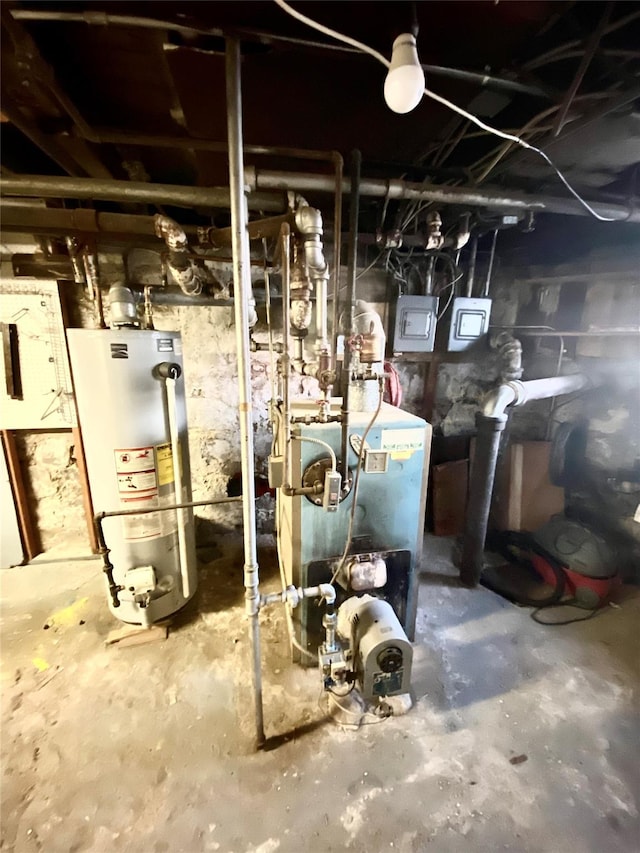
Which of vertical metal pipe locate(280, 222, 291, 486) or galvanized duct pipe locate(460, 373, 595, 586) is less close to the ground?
vertical metal pipe locate(280, 222, 291, 486)

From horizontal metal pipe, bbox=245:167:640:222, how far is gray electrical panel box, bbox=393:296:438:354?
875mm

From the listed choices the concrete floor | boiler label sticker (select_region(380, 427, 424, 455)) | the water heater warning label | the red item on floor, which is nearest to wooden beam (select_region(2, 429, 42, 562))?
the concrete floor

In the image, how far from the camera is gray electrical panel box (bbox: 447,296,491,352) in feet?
8.66

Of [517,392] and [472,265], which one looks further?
[472,265]

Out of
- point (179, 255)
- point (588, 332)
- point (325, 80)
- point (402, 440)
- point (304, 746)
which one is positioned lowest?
point (304, 746)

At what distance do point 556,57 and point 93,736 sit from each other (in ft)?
9.68

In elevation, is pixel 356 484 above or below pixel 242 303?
below

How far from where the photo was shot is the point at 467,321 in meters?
2.68

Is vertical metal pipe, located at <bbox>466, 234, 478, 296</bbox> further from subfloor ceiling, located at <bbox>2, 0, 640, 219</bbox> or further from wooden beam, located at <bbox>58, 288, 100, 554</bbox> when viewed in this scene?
wooden beam, located at <bbox>58, 288, 100, 554</bbox>

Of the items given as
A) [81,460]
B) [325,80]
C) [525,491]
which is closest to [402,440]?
[325,80]

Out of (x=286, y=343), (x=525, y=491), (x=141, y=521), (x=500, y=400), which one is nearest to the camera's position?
(x=286, y=343)

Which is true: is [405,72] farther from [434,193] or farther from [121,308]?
[121,308]

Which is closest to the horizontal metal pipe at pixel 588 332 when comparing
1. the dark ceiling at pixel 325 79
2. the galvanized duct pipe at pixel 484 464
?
the galvanized duct pipe at pixel 484 464

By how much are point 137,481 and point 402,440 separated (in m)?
1.36
